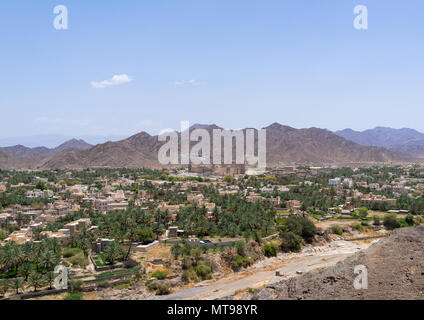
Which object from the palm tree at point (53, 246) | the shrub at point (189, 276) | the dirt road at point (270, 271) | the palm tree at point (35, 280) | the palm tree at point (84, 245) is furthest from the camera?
the palm tree at point (84, 245)

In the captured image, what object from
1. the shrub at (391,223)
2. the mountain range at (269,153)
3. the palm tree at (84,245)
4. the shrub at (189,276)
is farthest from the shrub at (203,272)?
the mountain range at (269,153)

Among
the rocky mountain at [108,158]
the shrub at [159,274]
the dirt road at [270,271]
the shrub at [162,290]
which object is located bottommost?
the dirt road at [270,271]

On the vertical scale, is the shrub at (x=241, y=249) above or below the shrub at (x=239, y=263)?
above

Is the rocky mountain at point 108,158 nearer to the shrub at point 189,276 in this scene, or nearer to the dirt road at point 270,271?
the dirt road at point 270,271

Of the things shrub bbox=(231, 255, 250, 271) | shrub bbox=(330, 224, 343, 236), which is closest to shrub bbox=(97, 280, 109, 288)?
shrub bbox=(231, 255, 250, 271)

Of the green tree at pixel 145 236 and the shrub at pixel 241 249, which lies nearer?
the shrub at pixel 241 249

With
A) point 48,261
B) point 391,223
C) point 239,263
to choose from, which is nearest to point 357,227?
point 391,223

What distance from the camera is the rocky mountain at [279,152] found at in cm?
10856

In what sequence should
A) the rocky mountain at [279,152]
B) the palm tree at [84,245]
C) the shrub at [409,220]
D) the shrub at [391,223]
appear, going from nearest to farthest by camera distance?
the palm tree at [84,245] < the shrub at [391,223] < the shrub at [409,220] < the rocky mountain at [279,152]

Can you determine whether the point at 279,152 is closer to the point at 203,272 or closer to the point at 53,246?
the point at 203,272

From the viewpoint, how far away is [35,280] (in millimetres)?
19562

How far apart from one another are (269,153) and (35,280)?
118m
